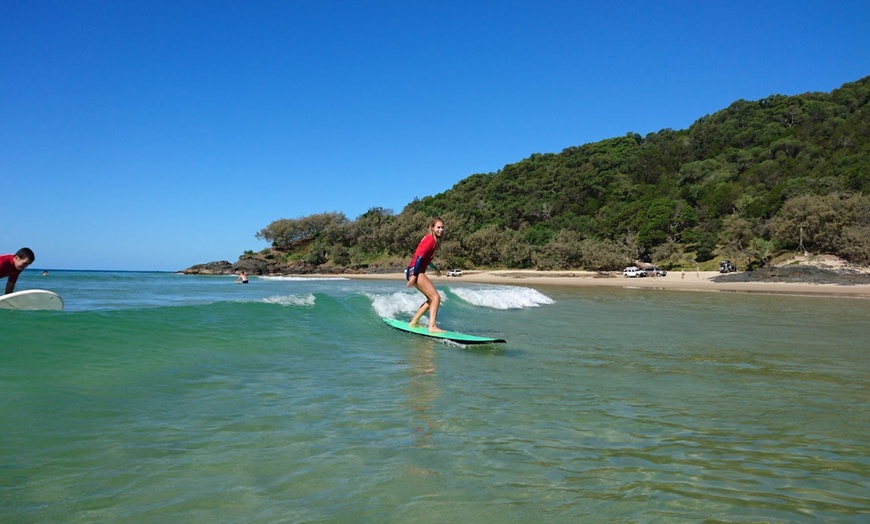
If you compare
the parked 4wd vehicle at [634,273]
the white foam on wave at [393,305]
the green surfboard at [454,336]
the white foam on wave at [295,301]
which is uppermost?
the parked 4wd vehicle at [634,273]

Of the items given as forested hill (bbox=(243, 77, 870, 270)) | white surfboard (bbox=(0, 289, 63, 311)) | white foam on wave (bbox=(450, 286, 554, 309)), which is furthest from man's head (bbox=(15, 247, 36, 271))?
forested hill (bbox=(243, 77, 870, 270))

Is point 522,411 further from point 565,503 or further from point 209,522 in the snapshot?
point 209,522

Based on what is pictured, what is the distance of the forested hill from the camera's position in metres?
53.9

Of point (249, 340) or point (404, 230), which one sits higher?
point (404, 230)

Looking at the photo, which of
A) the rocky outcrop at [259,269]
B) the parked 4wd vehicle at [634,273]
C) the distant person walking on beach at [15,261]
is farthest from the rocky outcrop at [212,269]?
the distant person walking on beach at [15,261]

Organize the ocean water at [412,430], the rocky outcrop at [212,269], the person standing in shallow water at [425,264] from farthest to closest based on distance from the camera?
the rocky outcrop at [212,269] < the person standing in shallow water at [425,264] < the ocean water at [412,430]

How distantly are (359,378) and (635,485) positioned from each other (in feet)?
12.1

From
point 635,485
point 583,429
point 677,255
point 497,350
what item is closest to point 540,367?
point 497,350

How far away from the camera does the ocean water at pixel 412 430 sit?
2.78 m

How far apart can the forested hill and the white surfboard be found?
53.4 meters

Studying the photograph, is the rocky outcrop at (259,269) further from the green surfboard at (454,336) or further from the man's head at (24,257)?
the man's head at (24,257)

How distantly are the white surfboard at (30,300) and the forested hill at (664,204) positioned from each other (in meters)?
53.4

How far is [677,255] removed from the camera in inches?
2427

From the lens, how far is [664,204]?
69.5m
